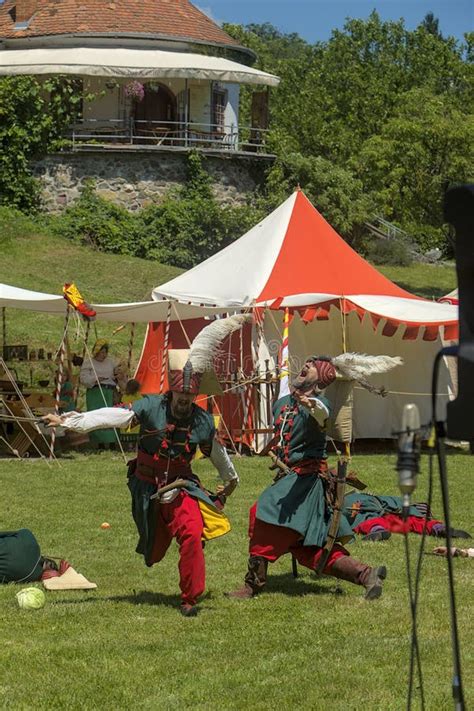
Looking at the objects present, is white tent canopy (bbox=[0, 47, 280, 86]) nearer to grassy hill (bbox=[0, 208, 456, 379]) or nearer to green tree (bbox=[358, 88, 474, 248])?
green tree (bbox=[358, 88, 474, 248])

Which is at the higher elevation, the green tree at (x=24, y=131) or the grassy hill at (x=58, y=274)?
the green tree at (x=24, y=131)

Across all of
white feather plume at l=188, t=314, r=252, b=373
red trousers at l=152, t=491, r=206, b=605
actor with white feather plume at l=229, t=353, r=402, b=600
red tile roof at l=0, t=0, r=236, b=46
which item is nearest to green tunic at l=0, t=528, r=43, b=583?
red trousers at l=152, t=491, r=206, b=605

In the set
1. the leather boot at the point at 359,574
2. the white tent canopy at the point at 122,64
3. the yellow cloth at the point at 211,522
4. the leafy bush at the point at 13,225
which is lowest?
the leather boot at the point at 359,574

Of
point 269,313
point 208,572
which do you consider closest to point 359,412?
point 269,313

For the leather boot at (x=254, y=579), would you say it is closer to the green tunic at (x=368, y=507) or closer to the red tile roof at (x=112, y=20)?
the green tunic at (x=368, y=507)

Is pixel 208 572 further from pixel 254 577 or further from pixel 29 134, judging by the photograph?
pixel 29 134

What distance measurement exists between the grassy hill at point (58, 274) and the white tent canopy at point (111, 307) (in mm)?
3905

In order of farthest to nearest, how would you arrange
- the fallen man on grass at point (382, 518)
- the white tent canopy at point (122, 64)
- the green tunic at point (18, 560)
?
the white tent canopy at point (122, 64), the fallen man on grass at point (382, 518), the green tunic at point (18, 560)

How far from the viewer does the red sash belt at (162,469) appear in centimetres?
686

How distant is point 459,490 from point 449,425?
8.64m

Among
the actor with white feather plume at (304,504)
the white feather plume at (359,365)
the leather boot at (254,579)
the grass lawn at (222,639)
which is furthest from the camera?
the leather boot at (254,579)

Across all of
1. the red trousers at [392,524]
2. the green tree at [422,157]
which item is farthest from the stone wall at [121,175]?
the red trousers at [392,524]

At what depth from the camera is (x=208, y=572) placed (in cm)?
809

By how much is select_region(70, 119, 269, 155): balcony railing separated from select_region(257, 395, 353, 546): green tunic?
22720 mm
